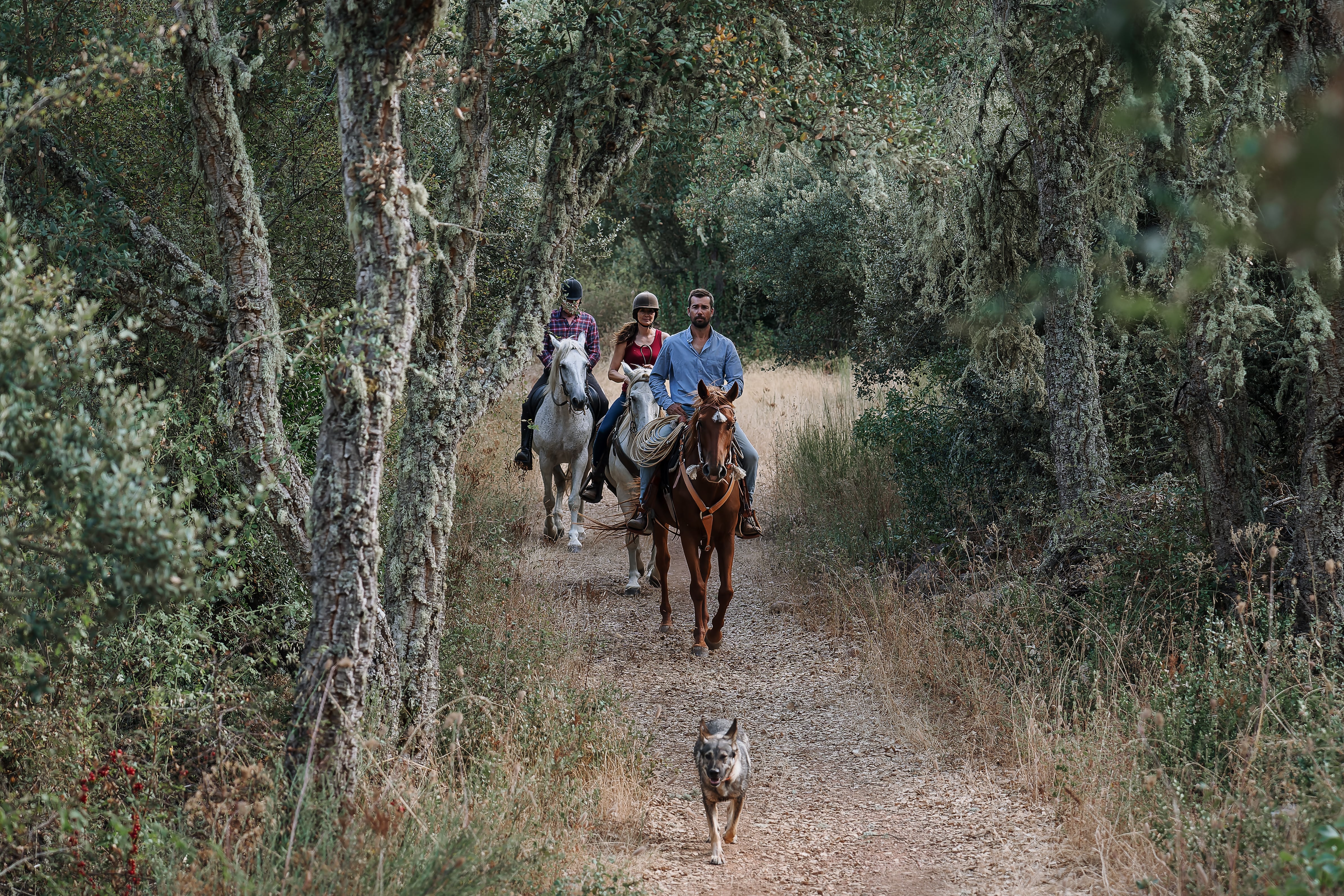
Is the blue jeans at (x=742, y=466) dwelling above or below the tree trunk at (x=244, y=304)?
below

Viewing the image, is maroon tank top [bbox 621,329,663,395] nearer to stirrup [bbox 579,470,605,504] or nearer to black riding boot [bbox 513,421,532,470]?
stirrup [bbox 579,470,605,504]

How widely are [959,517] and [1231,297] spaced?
4362 mm

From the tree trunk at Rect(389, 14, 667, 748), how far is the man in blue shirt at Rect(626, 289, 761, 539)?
280 cm

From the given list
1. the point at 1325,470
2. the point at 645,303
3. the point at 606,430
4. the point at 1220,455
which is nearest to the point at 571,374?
the point at 606,430

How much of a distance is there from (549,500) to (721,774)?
758 centimetres

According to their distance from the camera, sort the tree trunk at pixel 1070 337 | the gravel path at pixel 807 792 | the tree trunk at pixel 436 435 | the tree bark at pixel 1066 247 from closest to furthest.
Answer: the gravel path at pixel 807 792, the tree trunk at pixel 436 435, the tree bark at pixel 1066 247, the tree trunk at pixel 1070 337

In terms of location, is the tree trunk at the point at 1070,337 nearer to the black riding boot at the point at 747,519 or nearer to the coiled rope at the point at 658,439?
the black riding boot at the point at 747,519

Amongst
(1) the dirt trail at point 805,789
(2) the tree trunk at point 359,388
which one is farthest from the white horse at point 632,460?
(2) the tree trunk at point 359,388

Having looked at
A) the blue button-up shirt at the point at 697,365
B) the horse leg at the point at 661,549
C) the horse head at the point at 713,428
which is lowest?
the horse leg at the point at 661,549

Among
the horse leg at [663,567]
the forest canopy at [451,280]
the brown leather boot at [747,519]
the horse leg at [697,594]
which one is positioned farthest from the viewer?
the horse leg at [663,567]

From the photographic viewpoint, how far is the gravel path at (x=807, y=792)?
4934 mm

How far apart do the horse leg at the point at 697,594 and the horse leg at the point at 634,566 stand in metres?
1.85

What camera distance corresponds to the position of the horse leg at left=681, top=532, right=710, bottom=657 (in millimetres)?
8438

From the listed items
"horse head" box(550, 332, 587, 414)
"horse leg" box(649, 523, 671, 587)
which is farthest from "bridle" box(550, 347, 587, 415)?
"horse leg" box(649, 523, 671, 587)
